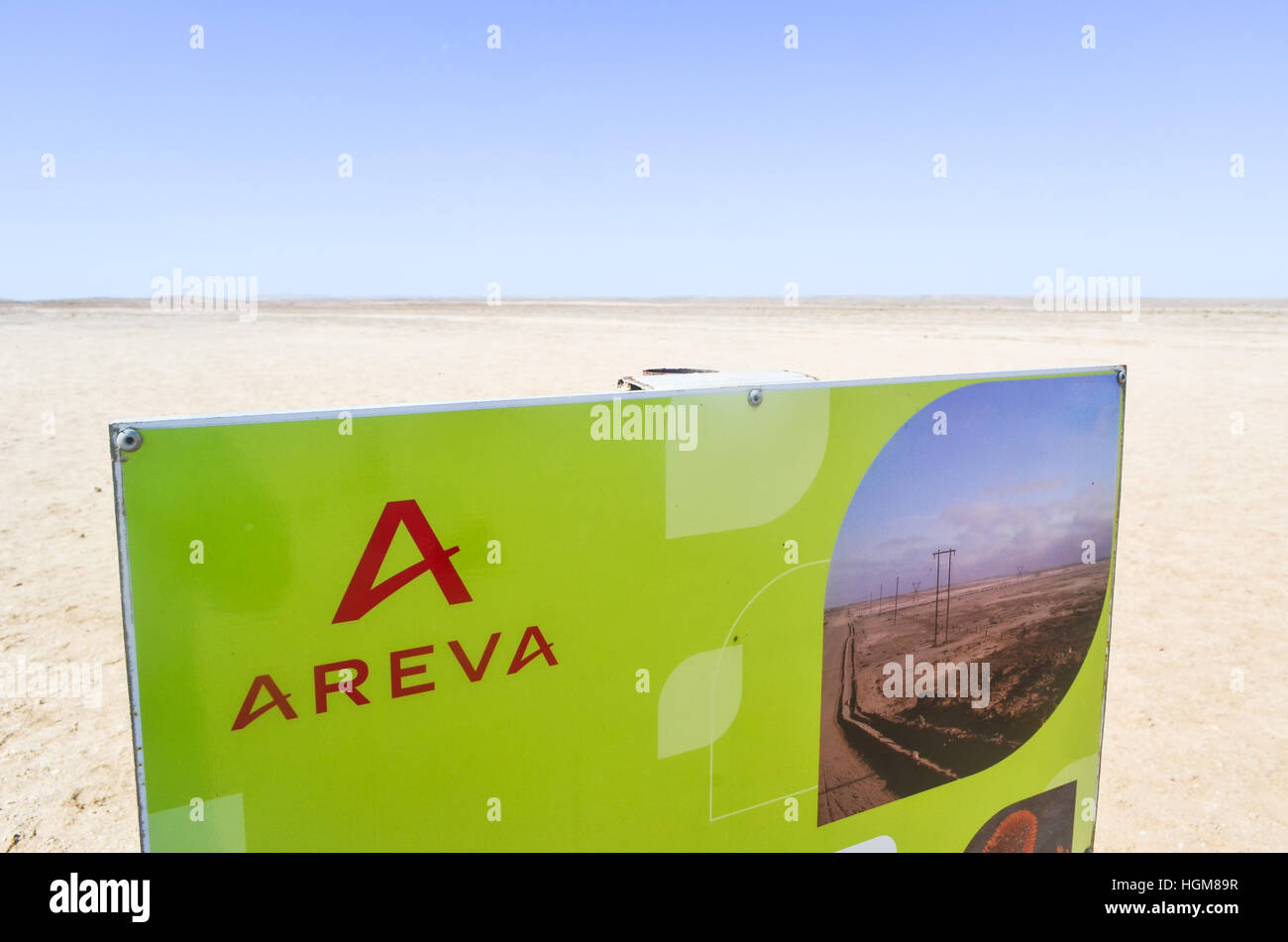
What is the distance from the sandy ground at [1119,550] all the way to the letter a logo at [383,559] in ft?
11.2

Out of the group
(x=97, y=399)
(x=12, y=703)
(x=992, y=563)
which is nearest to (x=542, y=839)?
(x=992, y=563)

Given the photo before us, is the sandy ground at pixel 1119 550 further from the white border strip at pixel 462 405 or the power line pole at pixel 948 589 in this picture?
the white border strip at pixel 462 405

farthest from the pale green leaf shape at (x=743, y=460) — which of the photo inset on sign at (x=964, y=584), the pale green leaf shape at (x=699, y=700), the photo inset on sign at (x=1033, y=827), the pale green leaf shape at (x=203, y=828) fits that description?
the photo inset on sign at (x=1033, y=827)

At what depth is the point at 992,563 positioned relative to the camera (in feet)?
8.06

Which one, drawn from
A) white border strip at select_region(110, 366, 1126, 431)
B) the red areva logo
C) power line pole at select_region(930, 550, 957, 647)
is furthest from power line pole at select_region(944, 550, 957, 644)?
the red areva logo

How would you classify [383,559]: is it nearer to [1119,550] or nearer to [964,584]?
[964,584]

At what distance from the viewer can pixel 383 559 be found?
159 cm

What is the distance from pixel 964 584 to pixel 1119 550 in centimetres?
704

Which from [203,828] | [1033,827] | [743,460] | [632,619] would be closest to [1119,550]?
[1033,827]
